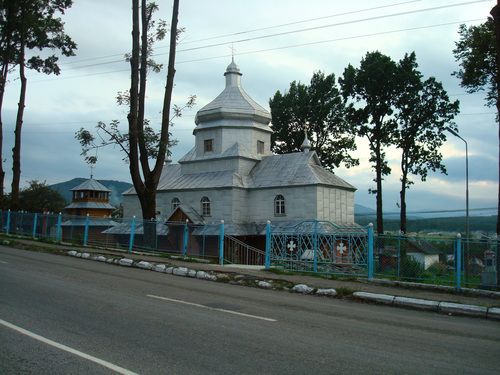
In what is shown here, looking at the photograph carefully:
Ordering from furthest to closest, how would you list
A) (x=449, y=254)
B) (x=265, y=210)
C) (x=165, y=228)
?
(x=265, y=210)
(x=165, y=228)
(x=449, y=254)

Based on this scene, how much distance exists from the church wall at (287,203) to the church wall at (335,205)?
63 cm

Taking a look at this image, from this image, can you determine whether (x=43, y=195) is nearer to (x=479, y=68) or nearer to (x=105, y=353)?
(x=479, y=68)

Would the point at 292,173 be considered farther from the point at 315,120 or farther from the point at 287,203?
the point at 315,120

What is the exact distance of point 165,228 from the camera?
22031 mm

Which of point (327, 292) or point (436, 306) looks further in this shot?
point (327, 292)

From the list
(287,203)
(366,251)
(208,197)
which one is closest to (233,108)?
(208,197)

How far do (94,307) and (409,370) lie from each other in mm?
5541

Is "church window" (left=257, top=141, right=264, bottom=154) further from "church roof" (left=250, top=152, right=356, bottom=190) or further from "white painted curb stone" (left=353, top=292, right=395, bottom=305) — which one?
"white painted curb stone" (left=353, top=292, right=395, bottom=305)

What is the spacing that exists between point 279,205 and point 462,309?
82.6 feet

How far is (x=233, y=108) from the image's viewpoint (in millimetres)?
39375

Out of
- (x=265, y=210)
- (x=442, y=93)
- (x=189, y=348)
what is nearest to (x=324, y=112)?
(x=442, y=93)

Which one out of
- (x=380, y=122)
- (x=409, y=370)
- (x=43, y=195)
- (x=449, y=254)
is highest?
(x=380, y=122)

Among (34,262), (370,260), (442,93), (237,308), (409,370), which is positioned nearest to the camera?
(409,370)

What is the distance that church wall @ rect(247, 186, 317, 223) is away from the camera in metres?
33.8
